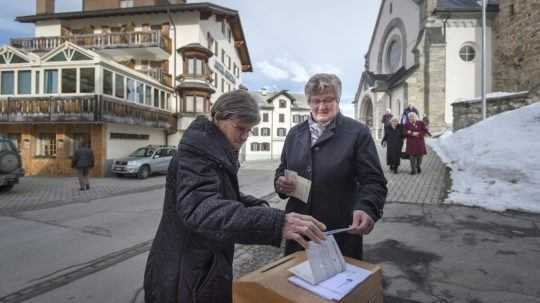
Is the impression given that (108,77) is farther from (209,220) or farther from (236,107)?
(209,220)

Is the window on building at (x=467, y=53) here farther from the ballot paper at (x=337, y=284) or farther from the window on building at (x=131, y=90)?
the ballot paper at (x=337, y=284)

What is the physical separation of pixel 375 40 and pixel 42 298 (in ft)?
132

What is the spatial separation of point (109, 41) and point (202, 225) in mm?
25293

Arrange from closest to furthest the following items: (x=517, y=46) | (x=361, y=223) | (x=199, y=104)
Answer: (x=361, y=223) < (x=517, y=46) < (x=199, y=104)

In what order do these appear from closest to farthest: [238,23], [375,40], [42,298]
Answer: [42,298] → [238,23] → [375,40]

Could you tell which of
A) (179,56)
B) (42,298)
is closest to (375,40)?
(179,56)

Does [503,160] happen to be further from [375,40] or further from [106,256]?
[375,40]

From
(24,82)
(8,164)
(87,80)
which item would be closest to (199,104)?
(87,80)

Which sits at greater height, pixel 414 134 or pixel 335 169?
pixel 414 134

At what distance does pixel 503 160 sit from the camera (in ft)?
29.6

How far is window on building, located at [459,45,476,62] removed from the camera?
2411 cm

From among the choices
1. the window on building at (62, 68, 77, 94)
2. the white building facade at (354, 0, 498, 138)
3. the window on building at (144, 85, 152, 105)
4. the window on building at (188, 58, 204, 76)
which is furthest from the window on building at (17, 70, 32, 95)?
the white building facade at (354, 0, 498, 138)

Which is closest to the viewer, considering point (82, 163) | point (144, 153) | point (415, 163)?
point (415, 163)

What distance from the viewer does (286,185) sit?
2.20 m
